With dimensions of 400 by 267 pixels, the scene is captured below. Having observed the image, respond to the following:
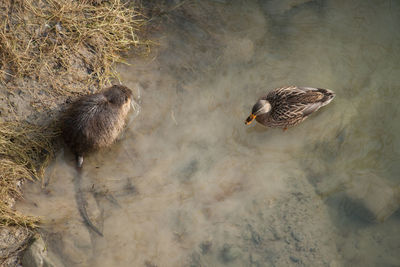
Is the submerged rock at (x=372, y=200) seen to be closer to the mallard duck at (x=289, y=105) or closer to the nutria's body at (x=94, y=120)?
the mallard duck at (x=289, y=105)

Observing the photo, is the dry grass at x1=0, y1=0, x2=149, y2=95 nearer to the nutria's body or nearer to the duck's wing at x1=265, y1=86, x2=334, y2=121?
the nutria's body

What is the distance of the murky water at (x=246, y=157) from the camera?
4.60 metres

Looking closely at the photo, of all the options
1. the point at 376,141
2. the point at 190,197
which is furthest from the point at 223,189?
the point at 376,141

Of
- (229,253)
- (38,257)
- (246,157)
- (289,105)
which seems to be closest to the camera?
(38,257)

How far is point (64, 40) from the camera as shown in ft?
16.4

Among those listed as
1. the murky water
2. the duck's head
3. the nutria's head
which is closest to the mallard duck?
the duck's head

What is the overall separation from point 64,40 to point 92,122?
1420 millimetres

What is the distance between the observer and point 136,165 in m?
4.93

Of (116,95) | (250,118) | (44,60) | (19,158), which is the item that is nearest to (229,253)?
(250,118)

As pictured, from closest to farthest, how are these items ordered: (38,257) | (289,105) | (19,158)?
(38,257), (19,158), (289,105)

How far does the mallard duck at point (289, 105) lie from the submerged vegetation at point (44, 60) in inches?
83.7

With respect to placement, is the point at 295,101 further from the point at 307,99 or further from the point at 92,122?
the point at 92,122

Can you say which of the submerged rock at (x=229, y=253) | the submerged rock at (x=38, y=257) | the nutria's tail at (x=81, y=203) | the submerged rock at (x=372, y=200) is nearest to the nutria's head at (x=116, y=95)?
the nutria's tail at (x=81, y=203)

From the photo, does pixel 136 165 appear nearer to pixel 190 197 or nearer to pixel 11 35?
pixel 190 197
